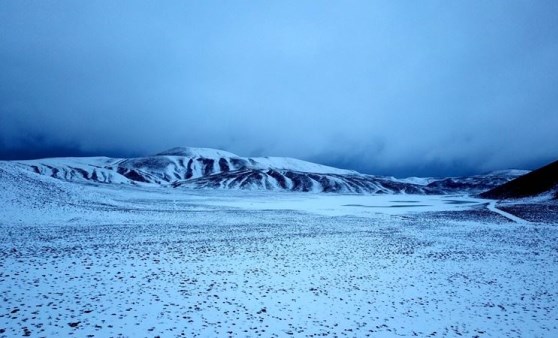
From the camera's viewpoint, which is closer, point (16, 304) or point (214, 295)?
point (16, 304)

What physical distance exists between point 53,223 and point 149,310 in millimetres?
29963

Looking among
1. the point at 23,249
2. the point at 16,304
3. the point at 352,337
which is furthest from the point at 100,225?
the point at 352,337

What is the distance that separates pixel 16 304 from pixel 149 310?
16.2 ft

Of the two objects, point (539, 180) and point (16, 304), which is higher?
point (539, 180)

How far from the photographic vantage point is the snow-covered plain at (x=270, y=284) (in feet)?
38.6

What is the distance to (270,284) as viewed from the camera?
54.6 feet

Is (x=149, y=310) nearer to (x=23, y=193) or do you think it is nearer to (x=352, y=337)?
(x=352, y=337)

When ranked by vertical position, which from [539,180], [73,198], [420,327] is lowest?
[420,327]

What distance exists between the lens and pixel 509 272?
64.3 ft

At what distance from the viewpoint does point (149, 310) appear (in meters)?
12.7

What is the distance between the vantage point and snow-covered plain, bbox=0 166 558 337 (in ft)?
38.6

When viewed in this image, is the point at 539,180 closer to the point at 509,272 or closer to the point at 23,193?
the point at 509,272

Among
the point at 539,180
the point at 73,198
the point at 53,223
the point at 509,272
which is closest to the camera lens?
the point at 509,272

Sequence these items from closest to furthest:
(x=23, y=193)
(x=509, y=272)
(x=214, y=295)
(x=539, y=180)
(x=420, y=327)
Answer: (x=420, y=327), (x=214, y=295), (x=509, y=272), (x=23, y=193), (x=539, y=180)
